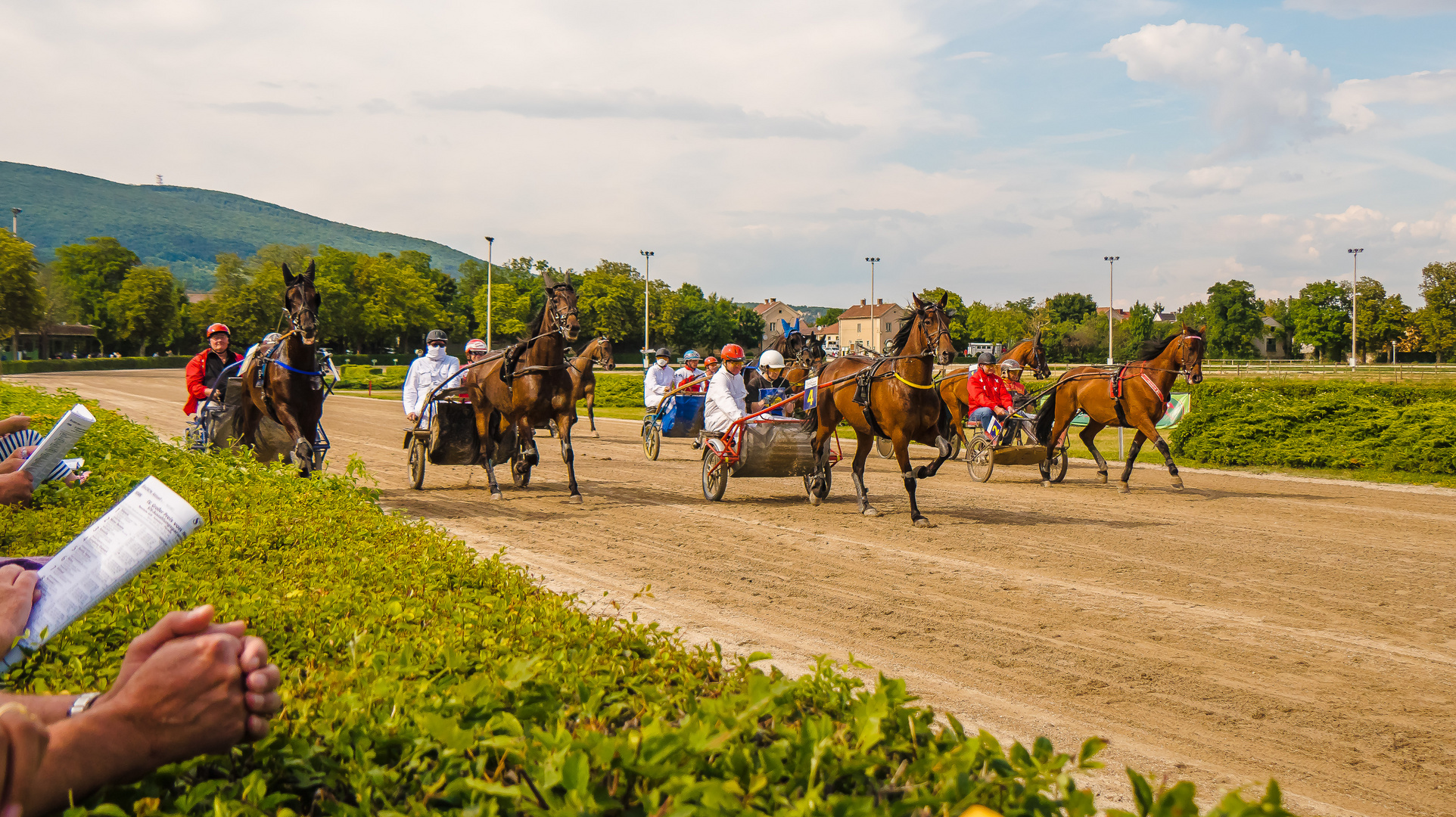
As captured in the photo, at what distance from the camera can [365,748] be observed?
1.83 m

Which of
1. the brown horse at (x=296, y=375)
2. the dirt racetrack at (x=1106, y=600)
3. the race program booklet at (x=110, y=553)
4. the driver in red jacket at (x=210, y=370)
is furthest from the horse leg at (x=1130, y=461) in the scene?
the race program booklet at (x=110, y=553)

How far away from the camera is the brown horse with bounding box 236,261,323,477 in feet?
30.5

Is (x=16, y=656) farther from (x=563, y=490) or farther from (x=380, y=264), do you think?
(x=380, y=264)

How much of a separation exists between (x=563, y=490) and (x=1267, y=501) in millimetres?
8665

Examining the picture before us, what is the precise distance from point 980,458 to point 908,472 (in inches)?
173

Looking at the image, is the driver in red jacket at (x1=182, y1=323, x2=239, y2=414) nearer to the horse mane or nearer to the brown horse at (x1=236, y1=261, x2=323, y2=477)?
the brown horse at (x1=236, y1=261, x2=323, y2=477)

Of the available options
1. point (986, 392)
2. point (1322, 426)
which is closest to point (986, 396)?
point (986, 392)

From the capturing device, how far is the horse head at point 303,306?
928 cm

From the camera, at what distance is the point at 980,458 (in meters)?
14.1

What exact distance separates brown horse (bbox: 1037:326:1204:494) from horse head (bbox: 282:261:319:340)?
9793 mm

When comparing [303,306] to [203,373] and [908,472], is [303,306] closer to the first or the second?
[203,373]

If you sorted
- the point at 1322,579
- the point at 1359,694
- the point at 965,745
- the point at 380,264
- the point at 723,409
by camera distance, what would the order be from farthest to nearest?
the point at 380,264
the point at 723,409
the point at 1322,579
the point at 1359,694
the point at 965,745

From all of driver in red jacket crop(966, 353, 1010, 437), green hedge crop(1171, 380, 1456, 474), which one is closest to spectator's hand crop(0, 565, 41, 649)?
driver in red jacket crop(966, 353, 1010, 437)

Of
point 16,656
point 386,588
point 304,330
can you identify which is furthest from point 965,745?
point 304,330
